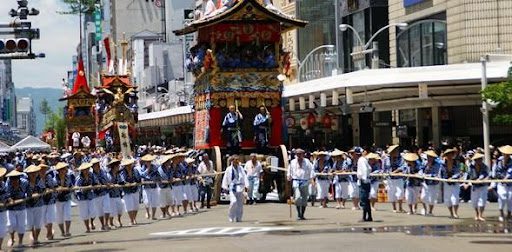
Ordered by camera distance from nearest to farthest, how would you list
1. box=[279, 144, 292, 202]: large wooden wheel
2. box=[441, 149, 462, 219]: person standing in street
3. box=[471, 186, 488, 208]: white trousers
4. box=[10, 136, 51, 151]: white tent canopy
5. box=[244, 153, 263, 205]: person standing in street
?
box=[471, 186, 488, 208]: white trousers, box=[441, 149, 462, 219]: person standing in street, box=[244, 153, 263, 205]: person standing in street, box=[279, 144, 292, 202]: large wooden wheel, box=[10, 136, 51, 151]: white tent canopy

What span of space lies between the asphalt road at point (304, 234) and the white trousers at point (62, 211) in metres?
0.57

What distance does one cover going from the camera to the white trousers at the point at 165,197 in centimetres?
2846

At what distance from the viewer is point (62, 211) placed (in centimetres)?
2373

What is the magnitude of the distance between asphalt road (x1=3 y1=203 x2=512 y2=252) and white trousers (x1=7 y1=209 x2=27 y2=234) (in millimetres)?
593

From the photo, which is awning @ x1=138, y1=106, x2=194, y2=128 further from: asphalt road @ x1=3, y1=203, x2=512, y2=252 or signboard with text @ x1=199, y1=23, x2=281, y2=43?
asphalt road @ x1=3, y1=203, x2=512, y2=252

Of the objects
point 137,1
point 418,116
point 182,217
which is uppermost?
point 137,1

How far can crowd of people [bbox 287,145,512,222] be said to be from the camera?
956 inches

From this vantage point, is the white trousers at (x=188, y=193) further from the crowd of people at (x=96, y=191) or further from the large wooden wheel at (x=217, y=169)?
the large wooden wheel at (x=217, y=169)

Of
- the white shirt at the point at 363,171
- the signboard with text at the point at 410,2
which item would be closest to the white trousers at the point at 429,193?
the white shirt at the point at 363,171

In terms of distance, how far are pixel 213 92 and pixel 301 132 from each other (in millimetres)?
23587

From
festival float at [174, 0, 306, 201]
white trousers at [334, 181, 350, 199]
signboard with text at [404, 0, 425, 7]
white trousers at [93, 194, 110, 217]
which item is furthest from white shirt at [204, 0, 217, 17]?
signboard with text at [404, 0, 425, 7]

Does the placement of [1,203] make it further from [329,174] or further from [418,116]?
[418,116]

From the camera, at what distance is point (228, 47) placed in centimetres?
3375

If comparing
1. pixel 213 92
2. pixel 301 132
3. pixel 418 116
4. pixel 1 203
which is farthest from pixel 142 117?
pixel 1 203
